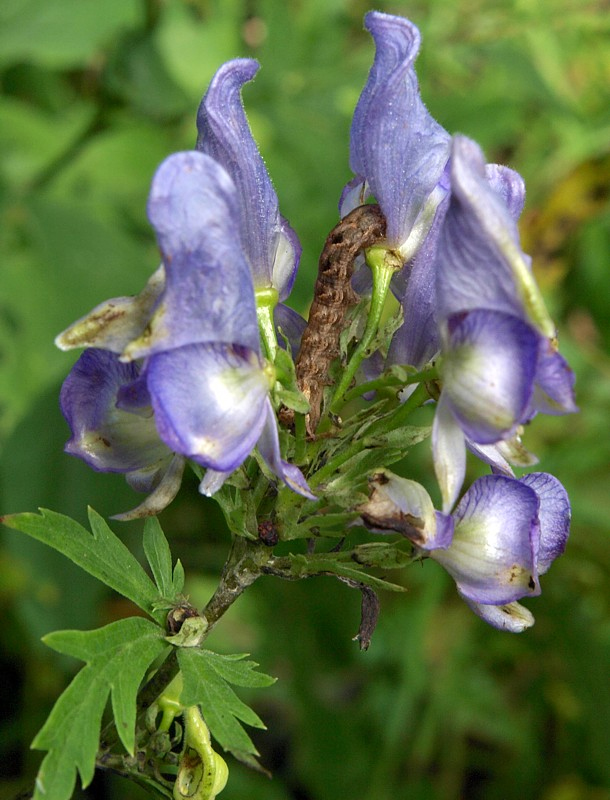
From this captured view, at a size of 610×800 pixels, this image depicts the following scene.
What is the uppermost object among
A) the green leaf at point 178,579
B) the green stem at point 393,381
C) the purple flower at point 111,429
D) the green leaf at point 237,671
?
the green stem at point 393,381

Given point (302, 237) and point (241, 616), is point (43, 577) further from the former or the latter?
point (302, 237)

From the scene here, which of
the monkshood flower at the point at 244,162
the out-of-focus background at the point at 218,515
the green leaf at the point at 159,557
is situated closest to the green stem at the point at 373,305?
the monkshood flower at the point at 244,162

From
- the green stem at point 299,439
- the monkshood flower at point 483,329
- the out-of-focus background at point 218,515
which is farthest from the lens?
the out-of-focus background at point 218,515

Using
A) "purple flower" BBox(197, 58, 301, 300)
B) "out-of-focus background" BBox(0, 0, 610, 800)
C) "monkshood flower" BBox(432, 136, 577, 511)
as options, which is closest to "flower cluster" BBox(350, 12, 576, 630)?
"monkshood flower" BBox(432, 136, 577, 511)

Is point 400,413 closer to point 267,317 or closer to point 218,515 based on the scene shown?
point 267,317

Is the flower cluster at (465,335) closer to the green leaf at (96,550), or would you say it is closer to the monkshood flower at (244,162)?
the monkshood flower at (244,162)

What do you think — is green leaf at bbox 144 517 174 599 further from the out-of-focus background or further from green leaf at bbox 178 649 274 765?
the out-of-focus background

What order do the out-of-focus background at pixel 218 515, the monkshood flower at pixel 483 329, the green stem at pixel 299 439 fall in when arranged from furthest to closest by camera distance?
1. the out-of-focus background at pixel 218 515
2. the green stem at pixel 299 439
3. the monkshood flower at pixel 483 329
